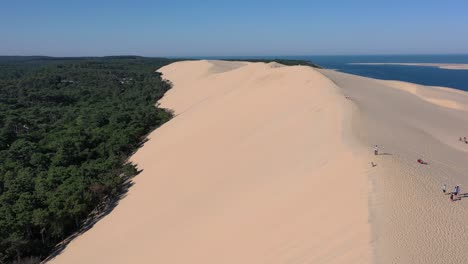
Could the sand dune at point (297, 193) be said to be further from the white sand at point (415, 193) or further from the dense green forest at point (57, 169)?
the dense green forest at point (57, 169)

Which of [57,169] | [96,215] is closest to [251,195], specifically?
[96,215]

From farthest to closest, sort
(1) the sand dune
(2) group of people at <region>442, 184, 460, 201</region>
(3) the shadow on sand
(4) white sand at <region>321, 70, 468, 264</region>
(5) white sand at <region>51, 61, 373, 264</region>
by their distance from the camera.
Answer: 1. (3) the shadow on sand
2. (2) group of people at <region>442, 184, 460, 201</region>
3. (5) white sand at <region>51, 61, 373, 264</region>
4. (1) the sand dune
5. (4) white sand at <region>321, 70, 468, 264</region>

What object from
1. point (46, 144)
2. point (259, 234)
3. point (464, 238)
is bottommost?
point (46, 144)

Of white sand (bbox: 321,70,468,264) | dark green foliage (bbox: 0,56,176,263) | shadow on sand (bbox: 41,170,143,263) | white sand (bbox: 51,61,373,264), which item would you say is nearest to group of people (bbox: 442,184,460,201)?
white sand (bbox: 321,70,468,264)

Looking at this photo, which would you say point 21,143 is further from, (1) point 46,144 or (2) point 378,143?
(2) point 378,143

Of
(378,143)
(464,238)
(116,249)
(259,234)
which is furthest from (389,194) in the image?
(116,249)

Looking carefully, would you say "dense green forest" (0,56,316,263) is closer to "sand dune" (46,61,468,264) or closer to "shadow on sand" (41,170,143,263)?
"shadow on sand" (41,170,143,263)
